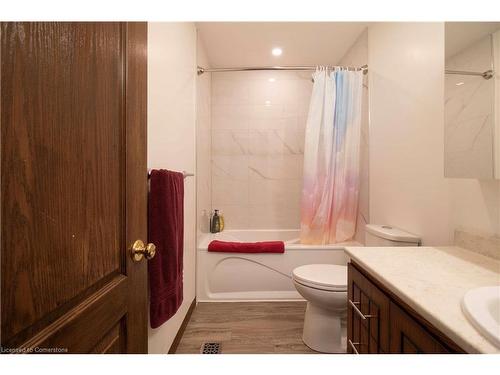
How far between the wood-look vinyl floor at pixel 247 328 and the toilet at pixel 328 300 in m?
0.11

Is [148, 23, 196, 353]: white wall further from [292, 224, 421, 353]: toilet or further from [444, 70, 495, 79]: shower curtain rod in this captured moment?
[444, 70, 495, 79]: shower curtain rod

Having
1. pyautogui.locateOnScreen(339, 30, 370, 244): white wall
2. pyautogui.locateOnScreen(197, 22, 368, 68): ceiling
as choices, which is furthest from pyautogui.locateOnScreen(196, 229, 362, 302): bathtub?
pyautogui.locateOnScreen(197, 22, 368, 68): ceiling

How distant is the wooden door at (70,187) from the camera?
1.28 feet

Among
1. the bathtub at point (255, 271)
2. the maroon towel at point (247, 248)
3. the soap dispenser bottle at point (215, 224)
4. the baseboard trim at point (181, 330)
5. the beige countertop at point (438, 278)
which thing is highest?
the beige countertop at point (438, 278)

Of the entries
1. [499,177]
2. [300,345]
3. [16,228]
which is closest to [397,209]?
[499,177]

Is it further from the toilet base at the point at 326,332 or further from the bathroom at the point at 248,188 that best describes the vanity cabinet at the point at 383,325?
the toilet base at the point at 326,332

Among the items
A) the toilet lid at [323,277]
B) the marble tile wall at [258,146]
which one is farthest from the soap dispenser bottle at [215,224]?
the toilet lid at [323,277]

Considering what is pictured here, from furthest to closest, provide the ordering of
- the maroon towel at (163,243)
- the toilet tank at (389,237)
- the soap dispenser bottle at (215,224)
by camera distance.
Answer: the soap dispenser bottle at (215,224) < the toilet tank at (389,237) < the maroon towel at (163,243)

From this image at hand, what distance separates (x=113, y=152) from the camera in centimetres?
62

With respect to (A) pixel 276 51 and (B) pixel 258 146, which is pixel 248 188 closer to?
(B) pixel 258 146

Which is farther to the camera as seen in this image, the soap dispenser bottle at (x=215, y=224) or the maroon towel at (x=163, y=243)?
the soap dispenser bottle at (x=215, y=224)

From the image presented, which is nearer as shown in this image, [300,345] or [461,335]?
[461,335]
